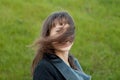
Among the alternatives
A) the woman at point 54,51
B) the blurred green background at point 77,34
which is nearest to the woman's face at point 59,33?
the woman at point 54,51

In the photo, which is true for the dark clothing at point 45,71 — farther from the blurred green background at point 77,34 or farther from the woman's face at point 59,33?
the blurred green background at point 77,34

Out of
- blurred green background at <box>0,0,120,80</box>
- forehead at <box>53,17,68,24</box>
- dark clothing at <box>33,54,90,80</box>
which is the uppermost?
forehead at <box>53,17,68,24</box>

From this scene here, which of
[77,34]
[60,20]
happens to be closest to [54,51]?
[60,20]

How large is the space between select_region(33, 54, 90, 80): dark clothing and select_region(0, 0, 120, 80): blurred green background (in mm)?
3067

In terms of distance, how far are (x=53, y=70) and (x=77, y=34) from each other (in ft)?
14.4

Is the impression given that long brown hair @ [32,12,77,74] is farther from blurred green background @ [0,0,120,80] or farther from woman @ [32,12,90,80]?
blurred green background @ [0,0,120,80]

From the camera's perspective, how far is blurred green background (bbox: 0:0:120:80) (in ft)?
21.9

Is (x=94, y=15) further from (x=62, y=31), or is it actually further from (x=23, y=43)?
(x=62, y=31)

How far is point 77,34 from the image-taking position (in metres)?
7.61

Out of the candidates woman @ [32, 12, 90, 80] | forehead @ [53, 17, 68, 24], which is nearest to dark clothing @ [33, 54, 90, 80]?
woman @ [32, 12, 90, 80]

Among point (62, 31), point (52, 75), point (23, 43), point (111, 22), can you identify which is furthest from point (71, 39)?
point (111, 22)

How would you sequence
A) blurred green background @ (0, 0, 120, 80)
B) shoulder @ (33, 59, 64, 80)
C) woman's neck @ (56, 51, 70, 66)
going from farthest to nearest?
blurred green background @ (0, 0, 120, 80)
woman's neck @ (56, 51, 70, 66)
shoulder @ (33, 59, 64, 80)

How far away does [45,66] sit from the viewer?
3.22 meters

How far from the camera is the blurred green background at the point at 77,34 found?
6.66 m
